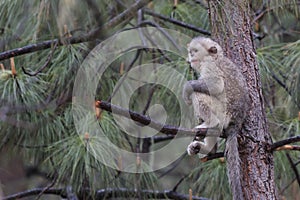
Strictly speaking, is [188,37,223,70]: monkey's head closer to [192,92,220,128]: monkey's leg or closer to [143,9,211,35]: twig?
[192,92,220,128]: monkey's leg

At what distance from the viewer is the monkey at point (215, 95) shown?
1.84 m

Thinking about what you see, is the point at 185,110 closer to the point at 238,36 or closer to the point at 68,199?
the point at 68,199

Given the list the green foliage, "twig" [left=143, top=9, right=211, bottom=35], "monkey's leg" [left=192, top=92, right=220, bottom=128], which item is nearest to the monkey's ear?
"monkey's leg" [left=192, top=92, right=220, bottom=128]

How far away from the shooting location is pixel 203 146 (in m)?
1.93

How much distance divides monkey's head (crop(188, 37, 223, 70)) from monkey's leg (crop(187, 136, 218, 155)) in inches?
9.4

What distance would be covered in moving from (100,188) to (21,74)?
0.56 metres

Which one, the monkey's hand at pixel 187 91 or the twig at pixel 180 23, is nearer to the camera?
the monkey's hand at pixel 187 91

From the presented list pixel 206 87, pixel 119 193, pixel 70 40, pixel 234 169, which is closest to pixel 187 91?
pixel 206 87

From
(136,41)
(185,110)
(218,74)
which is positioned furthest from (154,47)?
(218,74)

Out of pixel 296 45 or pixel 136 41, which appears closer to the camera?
pixel 296 45

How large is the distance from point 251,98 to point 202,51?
→ 0.26m

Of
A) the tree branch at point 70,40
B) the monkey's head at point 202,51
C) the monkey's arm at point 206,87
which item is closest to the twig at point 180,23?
the tree branch at point 70,40

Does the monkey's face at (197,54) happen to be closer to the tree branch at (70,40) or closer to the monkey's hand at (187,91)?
the monkey's hand at (187,91)

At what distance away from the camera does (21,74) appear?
7.96 ft
